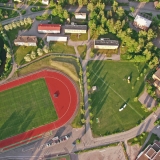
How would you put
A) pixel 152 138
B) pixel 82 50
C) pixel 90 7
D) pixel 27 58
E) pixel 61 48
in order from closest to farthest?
pixel 152 138
pixel 27 58
pixel 82 50
pixel 61 48
pixel 90 7

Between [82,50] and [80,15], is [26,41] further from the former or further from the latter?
[80,15]

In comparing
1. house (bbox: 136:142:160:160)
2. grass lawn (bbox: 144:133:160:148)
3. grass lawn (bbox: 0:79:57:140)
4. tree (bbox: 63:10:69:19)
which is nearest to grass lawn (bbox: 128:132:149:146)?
grass lawn (bbox: 144:133:160:148)

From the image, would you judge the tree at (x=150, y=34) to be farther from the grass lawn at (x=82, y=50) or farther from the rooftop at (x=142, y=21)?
the grass lawn at (x=82, y=50)

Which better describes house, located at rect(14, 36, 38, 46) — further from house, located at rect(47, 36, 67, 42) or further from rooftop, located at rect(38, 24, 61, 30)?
rooftop, located at rect(38, 24, 61, 30)

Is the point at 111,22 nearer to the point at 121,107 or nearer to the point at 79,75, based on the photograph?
the point at 79,75

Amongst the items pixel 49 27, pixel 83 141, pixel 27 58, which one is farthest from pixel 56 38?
pixel 83 141

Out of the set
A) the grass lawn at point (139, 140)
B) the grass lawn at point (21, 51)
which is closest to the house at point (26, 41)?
the grass lawn at point (21, 51)
